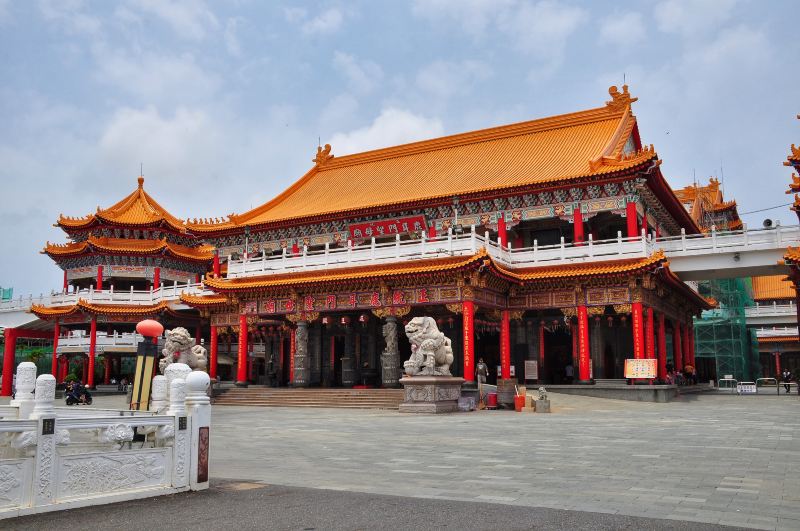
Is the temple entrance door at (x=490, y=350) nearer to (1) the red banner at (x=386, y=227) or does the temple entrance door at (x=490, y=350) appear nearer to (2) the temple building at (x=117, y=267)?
(1) the red banner at (x=386, y=227)

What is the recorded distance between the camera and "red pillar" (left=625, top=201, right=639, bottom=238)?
27594 mm

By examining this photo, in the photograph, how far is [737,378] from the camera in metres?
40.9

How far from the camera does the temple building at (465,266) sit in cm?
2659

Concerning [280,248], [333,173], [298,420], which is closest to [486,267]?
[298,420]

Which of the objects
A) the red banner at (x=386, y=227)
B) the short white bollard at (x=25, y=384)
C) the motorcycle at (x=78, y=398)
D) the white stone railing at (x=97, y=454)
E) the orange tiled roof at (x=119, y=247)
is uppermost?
the orange tiled roof at (x=119, y=247)

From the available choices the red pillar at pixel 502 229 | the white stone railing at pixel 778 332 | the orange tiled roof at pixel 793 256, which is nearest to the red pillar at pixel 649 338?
the orange tiled roof at pixel 793 256

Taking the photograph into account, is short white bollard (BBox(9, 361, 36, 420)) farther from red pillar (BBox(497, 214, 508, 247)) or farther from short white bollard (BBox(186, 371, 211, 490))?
red pillar (BBox(497, 214, 508, 247))

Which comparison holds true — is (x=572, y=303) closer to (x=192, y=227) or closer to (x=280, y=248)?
(x=280, y=248)

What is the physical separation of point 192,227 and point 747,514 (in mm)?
34001

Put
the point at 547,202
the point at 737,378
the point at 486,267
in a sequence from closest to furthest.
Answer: the point at 486,267 → the point at 547,202 → the point at 737,378

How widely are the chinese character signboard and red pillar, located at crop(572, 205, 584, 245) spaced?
543 cm

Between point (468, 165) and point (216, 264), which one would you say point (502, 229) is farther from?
point (216, 264)

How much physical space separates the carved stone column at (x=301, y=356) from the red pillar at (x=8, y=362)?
1827 centimetres

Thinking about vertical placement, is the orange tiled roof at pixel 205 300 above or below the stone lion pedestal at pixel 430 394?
above
